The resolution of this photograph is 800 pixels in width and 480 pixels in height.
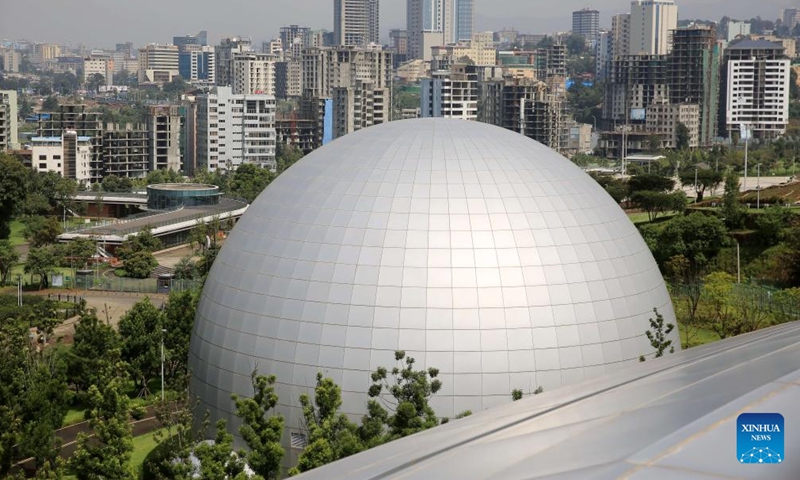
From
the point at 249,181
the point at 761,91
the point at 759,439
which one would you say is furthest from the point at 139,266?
the point at 761,91

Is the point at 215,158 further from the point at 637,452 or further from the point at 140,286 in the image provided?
the point at 637,452

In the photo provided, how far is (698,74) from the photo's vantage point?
7603 inches

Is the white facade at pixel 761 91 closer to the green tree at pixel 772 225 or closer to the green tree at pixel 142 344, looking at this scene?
the green tree at pixel 772 225

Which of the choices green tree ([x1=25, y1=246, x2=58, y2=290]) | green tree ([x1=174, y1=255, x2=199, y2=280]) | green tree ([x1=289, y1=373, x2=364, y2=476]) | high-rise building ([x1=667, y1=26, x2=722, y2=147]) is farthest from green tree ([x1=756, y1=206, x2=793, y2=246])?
high-rise building ([x1=667, y1=26, x2=722, y2=147])

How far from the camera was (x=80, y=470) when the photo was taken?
1000 inches

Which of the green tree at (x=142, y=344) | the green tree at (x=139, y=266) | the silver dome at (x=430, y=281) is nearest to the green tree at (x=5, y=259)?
the green tree at (x=139, y=266)

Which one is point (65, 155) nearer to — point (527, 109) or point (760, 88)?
point (527, 109)

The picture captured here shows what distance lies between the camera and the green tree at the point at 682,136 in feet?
593

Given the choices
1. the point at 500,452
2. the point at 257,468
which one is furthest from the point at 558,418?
the point at 257,468

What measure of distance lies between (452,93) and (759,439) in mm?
151885

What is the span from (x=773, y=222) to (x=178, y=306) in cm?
4230

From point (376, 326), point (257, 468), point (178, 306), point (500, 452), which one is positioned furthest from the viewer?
point (178, 306)

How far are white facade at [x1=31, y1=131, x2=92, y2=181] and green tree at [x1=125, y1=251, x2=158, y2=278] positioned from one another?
5866 centimetres

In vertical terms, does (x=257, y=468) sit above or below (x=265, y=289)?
below
